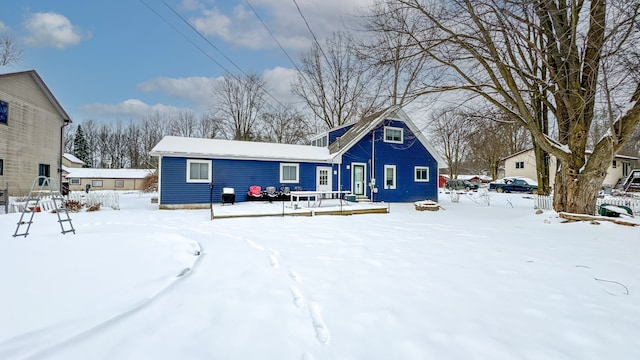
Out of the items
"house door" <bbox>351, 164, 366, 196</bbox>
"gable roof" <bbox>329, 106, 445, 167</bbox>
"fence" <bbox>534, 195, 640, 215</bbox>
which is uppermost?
"gable roof" <bbox>329, 106, 445, 167</bbox>

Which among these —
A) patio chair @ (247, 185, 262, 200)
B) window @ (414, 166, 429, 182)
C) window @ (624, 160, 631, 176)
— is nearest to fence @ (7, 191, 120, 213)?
patio chair @ (247, 185, 262, 200)

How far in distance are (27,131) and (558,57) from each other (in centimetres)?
2292

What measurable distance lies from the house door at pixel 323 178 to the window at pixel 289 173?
1159mm

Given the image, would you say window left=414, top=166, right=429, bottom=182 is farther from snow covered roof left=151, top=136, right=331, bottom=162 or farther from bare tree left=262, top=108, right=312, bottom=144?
bare tree left=262, top=108, right=312, bottom=144

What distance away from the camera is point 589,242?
573cm

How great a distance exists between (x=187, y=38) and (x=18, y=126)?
10.9 meters

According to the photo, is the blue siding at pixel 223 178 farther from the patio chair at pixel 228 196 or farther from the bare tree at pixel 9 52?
the bare tree at pixel 9 52

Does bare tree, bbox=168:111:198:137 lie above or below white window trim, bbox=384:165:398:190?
above

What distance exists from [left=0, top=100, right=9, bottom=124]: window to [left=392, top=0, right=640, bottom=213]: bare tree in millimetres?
17690

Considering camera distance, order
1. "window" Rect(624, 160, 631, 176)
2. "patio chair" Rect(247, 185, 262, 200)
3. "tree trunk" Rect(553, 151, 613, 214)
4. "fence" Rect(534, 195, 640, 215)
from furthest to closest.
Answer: "window" Rect(624, 160, 631, 176), "patio chair" Rect(247, 185, 262, 200), "fence" Rect(534, 195, 640, 215), "tree trunk" Rect(553, 151, 613, 214)

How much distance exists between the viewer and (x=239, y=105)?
1197 inches

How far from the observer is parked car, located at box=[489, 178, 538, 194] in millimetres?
25609

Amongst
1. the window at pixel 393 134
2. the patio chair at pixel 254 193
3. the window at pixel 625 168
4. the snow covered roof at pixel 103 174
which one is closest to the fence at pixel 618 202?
the window at pixel 393 134

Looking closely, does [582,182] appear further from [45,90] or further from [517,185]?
[45,90]
